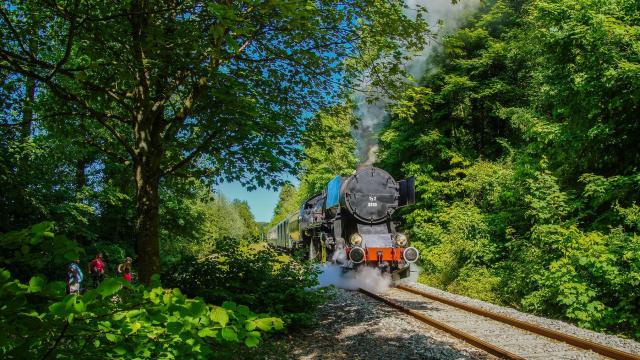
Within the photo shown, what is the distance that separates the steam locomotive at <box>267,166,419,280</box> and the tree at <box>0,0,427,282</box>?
630 centimetres

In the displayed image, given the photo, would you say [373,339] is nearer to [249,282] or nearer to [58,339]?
[249,282]

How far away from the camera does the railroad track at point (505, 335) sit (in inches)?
254

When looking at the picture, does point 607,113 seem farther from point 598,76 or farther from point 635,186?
point 635,186

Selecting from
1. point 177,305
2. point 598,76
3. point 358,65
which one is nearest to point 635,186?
point 598,76

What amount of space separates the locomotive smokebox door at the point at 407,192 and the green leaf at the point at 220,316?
12.2 metres

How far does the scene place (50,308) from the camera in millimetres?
1654

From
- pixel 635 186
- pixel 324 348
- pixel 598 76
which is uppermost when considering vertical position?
pixel 598 76

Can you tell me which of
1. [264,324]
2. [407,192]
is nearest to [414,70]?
[407,192]

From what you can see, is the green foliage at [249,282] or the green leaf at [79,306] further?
the green foliage at [249,282]

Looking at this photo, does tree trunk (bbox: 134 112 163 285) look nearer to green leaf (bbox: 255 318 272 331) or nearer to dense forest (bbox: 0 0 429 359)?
dense forest (bbox: 0 0 429 359)

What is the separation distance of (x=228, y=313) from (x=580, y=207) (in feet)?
38.0

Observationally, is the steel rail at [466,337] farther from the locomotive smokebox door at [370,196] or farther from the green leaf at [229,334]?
the green leaf at [229,334]

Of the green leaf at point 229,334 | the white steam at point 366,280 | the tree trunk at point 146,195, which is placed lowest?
the white steam at point 366,280

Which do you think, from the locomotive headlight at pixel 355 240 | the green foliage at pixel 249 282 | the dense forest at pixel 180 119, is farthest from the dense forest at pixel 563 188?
the locomotive headlight at pixel 355 240
